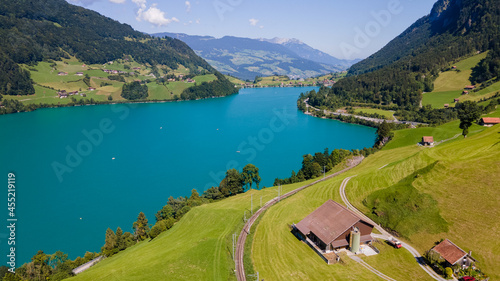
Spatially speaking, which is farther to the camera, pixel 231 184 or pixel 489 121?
pixel 489 121

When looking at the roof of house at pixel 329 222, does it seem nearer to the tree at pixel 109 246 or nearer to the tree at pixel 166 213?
the tree at pixel 166 213

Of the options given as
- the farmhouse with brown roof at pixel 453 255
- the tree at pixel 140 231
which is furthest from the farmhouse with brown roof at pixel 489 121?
the tree at pixel 140 231

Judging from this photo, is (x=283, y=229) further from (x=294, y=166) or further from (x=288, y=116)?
(x=288, y=116)

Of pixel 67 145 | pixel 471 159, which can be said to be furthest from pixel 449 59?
pixel 67 145

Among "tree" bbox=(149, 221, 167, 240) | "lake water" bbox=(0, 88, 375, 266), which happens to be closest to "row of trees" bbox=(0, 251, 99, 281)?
"lake water" bbox=(0, 88, 375, 266)

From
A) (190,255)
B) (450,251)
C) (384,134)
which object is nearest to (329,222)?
(450,251)

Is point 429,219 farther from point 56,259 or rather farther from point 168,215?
point 56,259

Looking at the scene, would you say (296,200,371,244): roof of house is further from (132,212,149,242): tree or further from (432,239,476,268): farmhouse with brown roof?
(132,212,149,242): tree
